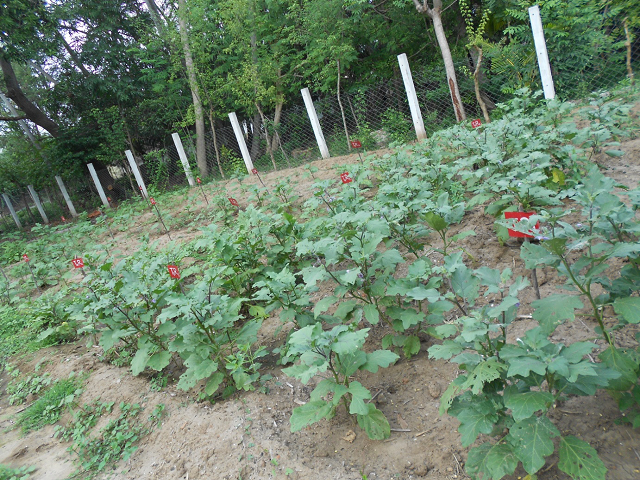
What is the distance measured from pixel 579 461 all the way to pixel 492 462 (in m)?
0.30

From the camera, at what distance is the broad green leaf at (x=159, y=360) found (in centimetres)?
303

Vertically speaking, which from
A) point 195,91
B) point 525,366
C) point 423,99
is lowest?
point 525,366

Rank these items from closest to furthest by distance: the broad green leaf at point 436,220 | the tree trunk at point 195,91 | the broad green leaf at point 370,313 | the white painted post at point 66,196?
the broad green leaf at point 370,313, the broad green leaf at point 436,220, the tree trunk at point 195,91, the white painted post at point 66,196

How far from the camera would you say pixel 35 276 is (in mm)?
6789

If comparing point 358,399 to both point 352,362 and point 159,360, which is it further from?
point 159,360

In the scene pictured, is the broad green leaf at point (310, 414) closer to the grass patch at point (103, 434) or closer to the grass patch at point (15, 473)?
the grass patch at point (103, 434)

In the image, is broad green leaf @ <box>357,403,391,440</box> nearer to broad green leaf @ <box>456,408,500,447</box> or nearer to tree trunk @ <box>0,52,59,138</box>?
broad green leaf @ <box>456,408,500,447</box>

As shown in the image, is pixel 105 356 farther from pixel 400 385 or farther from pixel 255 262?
pixel 400 385

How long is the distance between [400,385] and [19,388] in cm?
354

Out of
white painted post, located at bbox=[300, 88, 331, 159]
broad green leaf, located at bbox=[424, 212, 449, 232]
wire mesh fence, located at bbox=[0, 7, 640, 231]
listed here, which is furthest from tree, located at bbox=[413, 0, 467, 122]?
broad green leaf, located at bbox=[424, 212, 449, 232]

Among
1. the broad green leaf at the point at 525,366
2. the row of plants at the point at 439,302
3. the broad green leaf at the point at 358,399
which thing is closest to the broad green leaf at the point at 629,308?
the row of plants at the point at 439,302

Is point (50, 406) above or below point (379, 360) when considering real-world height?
below

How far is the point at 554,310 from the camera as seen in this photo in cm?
172

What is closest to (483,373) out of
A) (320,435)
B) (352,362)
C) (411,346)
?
(352,362)
